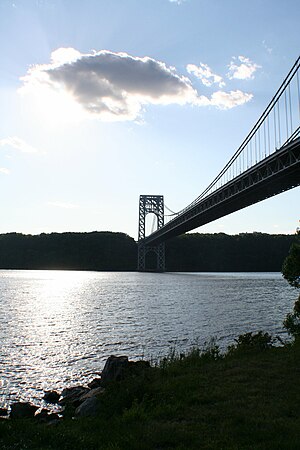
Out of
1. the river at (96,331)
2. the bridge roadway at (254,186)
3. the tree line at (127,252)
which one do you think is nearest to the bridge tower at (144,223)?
the tree line at (127,252)

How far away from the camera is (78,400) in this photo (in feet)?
31.3

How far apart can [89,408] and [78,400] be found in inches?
58.7

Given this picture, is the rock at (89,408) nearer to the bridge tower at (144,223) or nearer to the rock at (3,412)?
the rock at (3,412)

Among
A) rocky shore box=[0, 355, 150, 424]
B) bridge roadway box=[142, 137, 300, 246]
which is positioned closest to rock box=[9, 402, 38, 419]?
rocky shore box=[0, 355, 150, 424]

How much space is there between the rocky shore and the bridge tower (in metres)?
97.4

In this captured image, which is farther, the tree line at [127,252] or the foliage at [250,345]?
the tree line at [127,252]

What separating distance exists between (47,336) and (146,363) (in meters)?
9.61

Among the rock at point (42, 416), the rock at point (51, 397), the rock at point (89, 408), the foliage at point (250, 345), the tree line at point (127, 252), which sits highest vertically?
the tree line at point (127, 252)

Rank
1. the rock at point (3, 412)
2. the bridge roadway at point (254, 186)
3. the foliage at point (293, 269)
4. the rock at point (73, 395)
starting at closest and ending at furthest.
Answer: the rock at point (3, 412)
the rock at point (73, 395)
the foliage at point (293, 269)
the bridge roadway at point (254, 186)

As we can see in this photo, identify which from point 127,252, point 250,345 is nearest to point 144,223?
point 127,252

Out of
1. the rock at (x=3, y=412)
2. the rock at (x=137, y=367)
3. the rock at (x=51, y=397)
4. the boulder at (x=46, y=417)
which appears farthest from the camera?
the rock at (x=51, y=397)

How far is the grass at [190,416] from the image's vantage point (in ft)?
18.7

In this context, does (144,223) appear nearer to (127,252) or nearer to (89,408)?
(127,252)

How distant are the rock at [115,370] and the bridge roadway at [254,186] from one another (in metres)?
27.8
